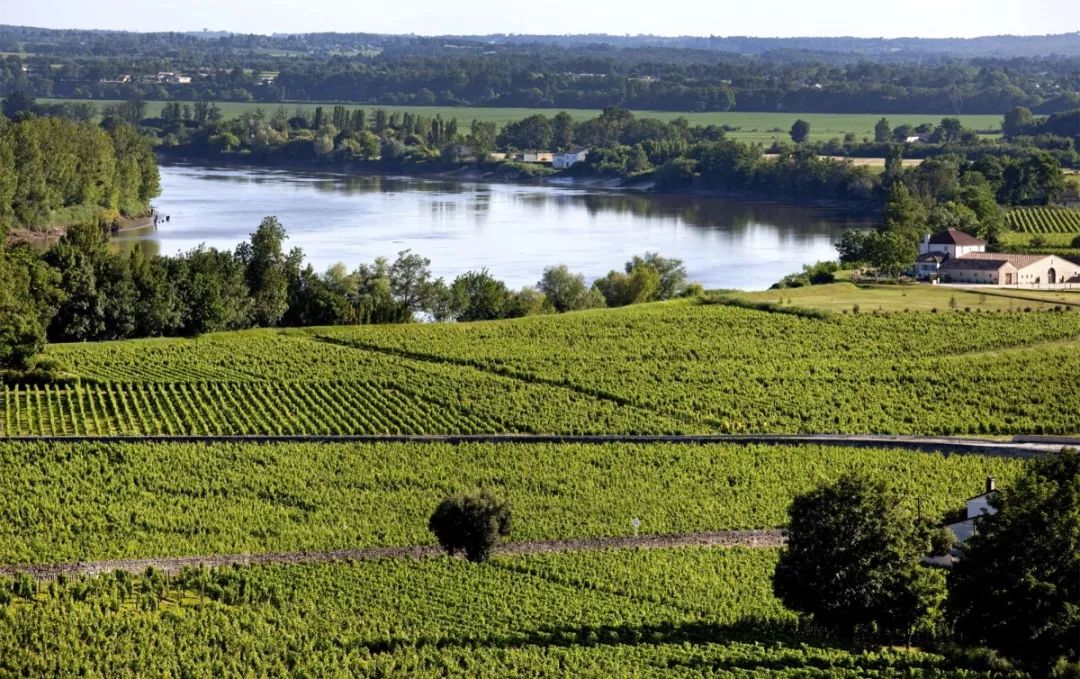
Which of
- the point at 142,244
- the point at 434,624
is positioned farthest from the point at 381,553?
the point at 142,244

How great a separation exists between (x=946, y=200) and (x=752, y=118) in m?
85.4

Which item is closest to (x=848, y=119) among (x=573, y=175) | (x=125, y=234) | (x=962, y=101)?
(x=962, y=101)

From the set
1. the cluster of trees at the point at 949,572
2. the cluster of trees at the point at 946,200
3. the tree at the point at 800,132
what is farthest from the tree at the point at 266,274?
the tree at the point at 800,132

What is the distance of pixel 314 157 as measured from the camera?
455 ft

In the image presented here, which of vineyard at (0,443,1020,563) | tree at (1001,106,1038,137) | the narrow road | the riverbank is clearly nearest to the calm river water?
the riverbank

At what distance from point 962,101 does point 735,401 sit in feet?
478

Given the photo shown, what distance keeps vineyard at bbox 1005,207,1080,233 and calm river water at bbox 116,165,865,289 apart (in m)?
9.00

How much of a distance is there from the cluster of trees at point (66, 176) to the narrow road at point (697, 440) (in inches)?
1538

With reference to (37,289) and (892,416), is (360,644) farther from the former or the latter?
(37,289)

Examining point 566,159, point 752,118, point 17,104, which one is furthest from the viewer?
point 752,118

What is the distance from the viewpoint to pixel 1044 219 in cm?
8019

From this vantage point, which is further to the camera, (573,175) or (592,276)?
(573,175)

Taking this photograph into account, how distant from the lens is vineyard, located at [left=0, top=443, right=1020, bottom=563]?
31.9 meters

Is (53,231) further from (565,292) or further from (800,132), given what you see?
(800,132)
